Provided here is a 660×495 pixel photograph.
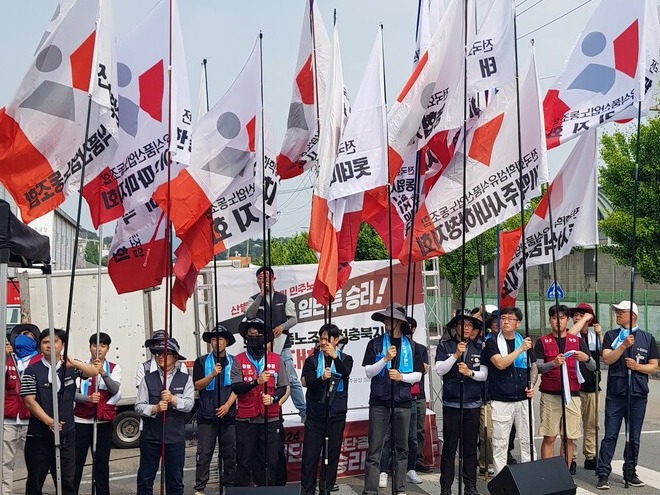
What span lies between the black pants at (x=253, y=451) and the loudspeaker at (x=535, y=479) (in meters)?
2.47

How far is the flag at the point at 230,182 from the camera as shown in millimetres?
8617

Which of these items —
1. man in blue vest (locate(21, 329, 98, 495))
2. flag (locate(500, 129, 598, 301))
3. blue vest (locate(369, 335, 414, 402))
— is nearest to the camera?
man in blue vest (locate(21, 329, 98, 495))

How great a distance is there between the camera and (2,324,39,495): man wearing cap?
8.11 meters

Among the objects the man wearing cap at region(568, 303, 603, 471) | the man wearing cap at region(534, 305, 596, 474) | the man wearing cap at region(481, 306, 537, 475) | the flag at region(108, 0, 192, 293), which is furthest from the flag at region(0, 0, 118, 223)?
the man wearing cap at region(568, 303, 603, 471)

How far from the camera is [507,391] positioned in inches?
344

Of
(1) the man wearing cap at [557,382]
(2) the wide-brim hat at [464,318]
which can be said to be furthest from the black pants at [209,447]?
(1) the man wearing cap at [557,382]

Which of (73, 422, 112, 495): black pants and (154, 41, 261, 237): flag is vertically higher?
(154, 41, 261, 237): flag

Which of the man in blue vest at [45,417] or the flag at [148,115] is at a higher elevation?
the flag at [148,115]

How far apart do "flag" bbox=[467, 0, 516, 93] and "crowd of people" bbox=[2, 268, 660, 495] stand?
2456 millimetres

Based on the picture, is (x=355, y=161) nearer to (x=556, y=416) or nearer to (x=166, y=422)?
(x=166, y=422)

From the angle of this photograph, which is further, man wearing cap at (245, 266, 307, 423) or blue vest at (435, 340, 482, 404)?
man wearing cap at (245, 266, 307, 423)

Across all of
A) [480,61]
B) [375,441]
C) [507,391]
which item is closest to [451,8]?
[480,61]

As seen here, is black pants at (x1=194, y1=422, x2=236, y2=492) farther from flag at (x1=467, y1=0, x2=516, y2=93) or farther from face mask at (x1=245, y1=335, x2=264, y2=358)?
flag at (x1=467, y1=0, x2=516, y2=93)

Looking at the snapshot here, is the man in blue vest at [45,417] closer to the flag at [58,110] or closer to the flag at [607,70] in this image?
the flag at [58,110]
